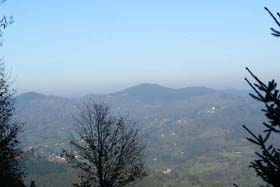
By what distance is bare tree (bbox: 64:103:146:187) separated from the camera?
30.9 meters

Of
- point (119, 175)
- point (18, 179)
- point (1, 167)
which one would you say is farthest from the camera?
point (119, 175)

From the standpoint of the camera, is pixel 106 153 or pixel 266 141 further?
pixel 106 153

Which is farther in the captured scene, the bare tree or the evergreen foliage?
the bare tree

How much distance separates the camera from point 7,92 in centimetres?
2361

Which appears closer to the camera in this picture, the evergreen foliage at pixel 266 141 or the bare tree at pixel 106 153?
the evergreen foliage at pixel 266 141

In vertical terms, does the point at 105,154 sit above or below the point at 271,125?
below

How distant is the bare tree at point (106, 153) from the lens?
3091 cm

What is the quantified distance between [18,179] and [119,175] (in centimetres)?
781

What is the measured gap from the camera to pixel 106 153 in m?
31.1

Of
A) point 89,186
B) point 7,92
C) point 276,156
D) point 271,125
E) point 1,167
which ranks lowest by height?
point 89,186

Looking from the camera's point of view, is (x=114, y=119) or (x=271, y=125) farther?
(x=114, y=119)

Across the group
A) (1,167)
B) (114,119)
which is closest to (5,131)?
(1,167)

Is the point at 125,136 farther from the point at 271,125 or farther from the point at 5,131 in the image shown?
the point at 271,125

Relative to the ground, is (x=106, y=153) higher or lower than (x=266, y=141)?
lower
